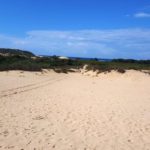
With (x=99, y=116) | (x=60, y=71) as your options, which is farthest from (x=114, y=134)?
(x=60, y=71)

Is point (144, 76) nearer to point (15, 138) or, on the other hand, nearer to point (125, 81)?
point (125, 81)

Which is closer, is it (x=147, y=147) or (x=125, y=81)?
(x=147, y=147)

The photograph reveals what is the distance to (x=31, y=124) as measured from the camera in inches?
394

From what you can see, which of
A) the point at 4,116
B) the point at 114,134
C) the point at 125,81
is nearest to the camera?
the point at 114,134

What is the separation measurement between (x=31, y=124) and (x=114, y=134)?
2.66 metres

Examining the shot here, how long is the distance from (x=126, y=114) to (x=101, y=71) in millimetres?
22110

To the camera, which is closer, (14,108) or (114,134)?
(114,134)

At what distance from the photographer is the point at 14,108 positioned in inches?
505

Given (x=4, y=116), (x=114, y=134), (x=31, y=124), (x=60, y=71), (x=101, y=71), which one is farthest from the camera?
(x=60, y=71)

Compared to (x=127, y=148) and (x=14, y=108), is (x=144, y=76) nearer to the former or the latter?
(x=14, y=108)

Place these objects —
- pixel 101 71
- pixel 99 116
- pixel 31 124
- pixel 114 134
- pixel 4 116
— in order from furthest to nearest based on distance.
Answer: pixel 101 71, pixel 99 116, pixel 4 116, pixel 31 124, pixel 114 134

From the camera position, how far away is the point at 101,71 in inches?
1355

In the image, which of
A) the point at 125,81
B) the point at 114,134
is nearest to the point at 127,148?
the point at 114,134

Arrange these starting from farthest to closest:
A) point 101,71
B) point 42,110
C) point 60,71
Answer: point 60,71 → point 101,71 → point 42,110
